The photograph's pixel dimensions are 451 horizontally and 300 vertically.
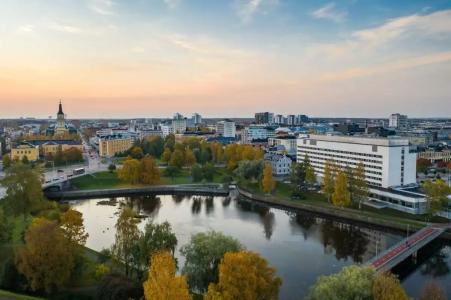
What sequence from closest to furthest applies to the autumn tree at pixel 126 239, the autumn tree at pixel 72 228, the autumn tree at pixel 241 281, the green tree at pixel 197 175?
1. the autumn tree at pixel 241 281
2. the autumn tree at pixel 126 239
3. the autumn tree at pixel 72 228
4. the green tree at pixel 197 175

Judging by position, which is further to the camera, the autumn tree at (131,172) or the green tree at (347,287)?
the autumn tree at (131,172)

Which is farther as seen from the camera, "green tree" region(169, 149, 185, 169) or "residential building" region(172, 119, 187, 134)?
"residential building" region(172, 119, 187, 134)

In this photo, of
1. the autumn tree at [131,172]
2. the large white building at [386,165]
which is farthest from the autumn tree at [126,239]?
the autumn tree at [131,172]

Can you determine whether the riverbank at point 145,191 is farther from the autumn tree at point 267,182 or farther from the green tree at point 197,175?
the autumn tree at point 267,182

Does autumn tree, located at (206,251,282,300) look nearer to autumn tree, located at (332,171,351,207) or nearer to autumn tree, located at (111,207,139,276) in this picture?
autumn tree, located at (111,207,139,276)

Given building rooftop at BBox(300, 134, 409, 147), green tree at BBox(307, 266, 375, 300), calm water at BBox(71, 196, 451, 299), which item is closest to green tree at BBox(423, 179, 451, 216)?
calm water at BBox(71, 196, 451, 299)

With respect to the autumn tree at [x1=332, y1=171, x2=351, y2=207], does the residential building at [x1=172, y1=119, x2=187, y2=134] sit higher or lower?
higher

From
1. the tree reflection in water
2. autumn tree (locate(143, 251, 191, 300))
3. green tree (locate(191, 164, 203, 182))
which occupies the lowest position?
the tree reflection in water
